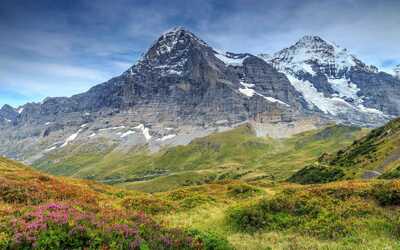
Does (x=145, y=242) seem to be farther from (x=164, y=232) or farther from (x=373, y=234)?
(x=373, y=234)

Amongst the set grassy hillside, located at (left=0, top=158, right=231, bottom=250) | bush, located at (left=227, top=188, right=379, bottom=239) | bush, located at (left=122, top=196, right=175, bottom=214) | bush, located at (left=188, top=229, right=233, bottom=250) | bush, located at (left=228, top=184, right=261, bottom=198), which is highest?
grassy hillside, located at (left=0, top=158, right=231, bottom=250)

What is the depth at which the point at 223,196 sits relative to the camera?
37469 millimetres

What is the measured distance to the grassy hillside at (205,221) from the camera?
1466 centimetres

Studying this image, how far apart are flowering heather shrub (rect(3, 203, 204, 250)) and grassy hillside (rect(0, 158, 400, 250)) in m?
0.03

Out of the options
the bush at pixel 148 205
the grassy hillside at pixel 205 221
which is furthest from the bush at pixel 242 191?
the bush at pixel 148 205

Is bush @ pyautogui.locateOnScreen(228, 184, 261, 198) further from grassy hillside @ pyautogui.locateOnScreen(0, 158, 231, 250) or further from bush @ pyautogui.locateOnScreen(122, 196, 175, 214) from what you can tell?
grassy hillside @ pyautogui.locateOnScreen(0, 158, 231, 250)

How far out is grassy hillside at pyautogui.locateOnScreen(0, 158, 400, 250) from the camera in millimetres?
14664

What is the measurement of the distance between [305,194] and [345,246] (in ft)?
30.3

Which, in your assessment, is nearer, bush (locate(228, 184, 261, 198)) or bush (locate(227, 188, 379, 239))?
bush (locate(227, 188, 379, 239))

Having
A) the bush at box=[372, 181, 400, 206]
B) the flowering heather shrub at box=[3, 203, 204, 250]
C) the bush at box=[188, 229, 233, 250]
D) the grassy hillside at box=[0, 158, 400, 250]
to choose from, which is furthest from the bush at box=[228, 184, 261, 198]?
the flowering heather shrub at box=[3, 203, 204, 250]

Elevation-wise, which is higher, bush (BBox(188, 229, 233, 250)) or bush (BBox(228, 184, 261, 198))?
bush (BBox(188, 229, 233, 250))

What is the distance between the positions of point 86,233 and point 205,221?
1193cm

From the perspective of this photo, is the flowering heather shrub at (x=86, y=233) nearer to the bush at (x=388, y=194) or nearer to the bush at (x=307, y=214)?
the bush at (x=307, y=214)

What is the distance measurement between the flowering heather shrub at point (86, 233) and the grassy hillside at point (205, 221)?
3 centimetres
